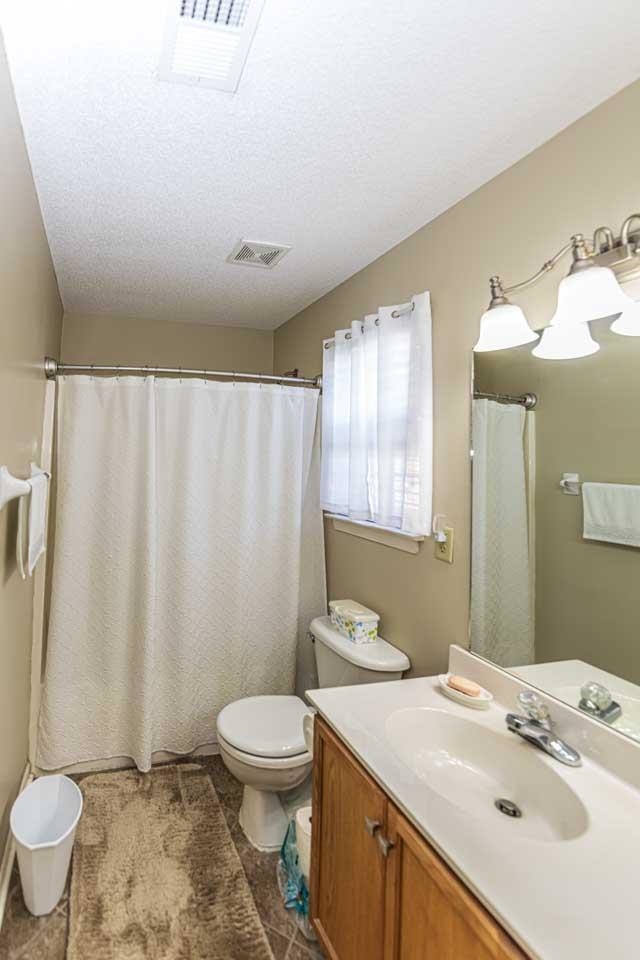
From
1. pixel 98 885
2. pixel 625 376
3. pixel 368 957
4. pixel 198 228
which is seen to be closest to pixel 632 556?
pixel 625 376

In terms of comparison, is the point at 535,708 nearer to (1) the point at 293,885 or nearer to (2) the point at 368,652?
(2) the point at 368,652

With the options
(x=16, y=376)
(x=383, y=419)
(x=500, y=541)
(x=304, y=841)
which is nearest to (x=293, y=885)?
(x=304, y=841)

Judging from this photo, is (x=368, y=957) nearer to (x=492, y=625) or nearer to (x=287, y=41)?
(x=492, y=625)

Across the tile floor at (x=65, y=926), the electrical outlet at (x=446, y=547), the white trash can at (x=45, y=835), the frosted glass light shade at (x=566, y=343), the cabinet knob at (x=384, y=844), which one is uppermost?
the frosted glass light shade at (x=566, y=343)

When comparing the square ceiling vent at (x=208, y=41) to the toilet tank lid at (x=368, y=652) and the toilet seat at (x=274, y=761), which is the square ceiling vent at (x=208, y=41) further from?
the toilet seat at (x=274, y=761)

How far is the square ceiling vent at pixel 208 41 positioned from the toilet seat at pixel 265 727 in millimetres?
2019

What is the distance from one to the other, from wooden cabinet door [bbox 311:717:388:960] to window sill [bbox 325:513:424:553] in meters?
0.75

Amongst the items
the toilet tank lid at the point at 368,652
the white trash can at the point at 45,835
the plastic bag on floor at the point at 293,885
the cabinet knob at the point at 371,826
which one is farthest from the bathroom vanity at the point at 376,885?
the white trash can at the point at 45,835

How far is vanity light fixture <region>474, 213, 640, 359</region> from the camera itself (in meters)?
1.15

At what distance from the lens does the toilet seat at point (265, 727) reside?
1926mm

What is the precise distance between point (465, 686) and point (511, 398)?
2.74ft

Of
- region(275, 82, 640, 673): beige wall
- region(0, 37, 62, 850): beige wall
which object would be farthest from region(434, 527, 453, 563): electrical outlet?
region(0, 37, 62, 850): beige wall

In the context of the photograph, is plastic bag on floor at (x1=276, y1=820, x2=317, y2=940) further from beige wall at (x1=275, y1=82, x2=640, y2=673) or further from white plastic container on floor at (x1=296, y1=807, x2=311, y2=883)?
beige wall at (x1=275, y1=82, x2=640, y2=673)

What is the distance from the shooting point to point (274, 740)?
1971 mm
